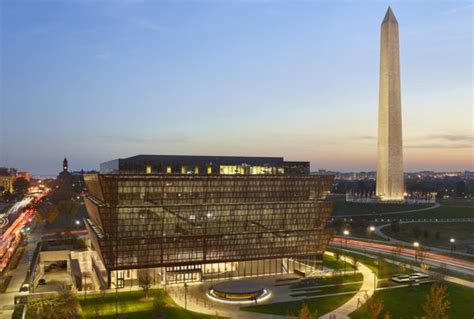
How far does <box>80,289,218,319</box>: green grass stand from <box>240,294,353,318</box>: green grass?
7232 mm

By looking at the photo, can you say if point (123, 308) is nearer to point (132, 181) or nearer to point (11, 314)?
point (11, 314)

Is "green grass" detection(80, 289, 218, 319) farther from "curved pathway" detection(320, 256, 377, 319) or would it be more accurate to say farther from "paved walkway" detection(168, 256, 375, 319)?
"curved pathway" detection(320, 256, 377, 319)

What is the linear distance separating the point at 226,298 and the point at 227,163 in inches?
869

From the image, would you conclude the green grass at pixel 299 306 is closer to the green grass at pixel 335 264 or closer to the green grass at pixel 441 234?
the green grass at pixel 335 264

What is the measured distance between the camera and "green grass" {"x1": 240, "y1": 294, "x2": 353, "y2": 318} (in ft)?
178

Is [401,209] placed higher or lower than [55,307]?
higher

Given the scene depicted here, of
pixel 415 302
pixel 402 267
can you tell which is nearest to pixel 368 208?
pixel 402 267

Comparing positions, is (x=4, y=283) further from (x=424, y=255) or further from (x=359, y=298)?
(x=424, y=255)

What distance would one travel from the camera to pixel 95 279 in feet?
235

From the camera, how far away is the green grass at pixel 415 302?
53.0m

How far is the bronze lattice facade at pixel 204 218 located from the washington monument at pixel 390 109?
3424 inches

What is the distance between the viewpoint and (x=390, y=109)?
153500mm

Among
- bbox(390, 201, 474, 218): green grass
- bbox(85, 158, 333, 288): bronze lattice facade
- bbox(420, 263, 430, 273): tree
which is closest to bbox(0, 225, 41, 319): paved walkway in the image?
bbox(85, 158, 333, 288): bronze lattice facade

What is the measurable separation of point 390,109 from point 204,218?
105 metres
